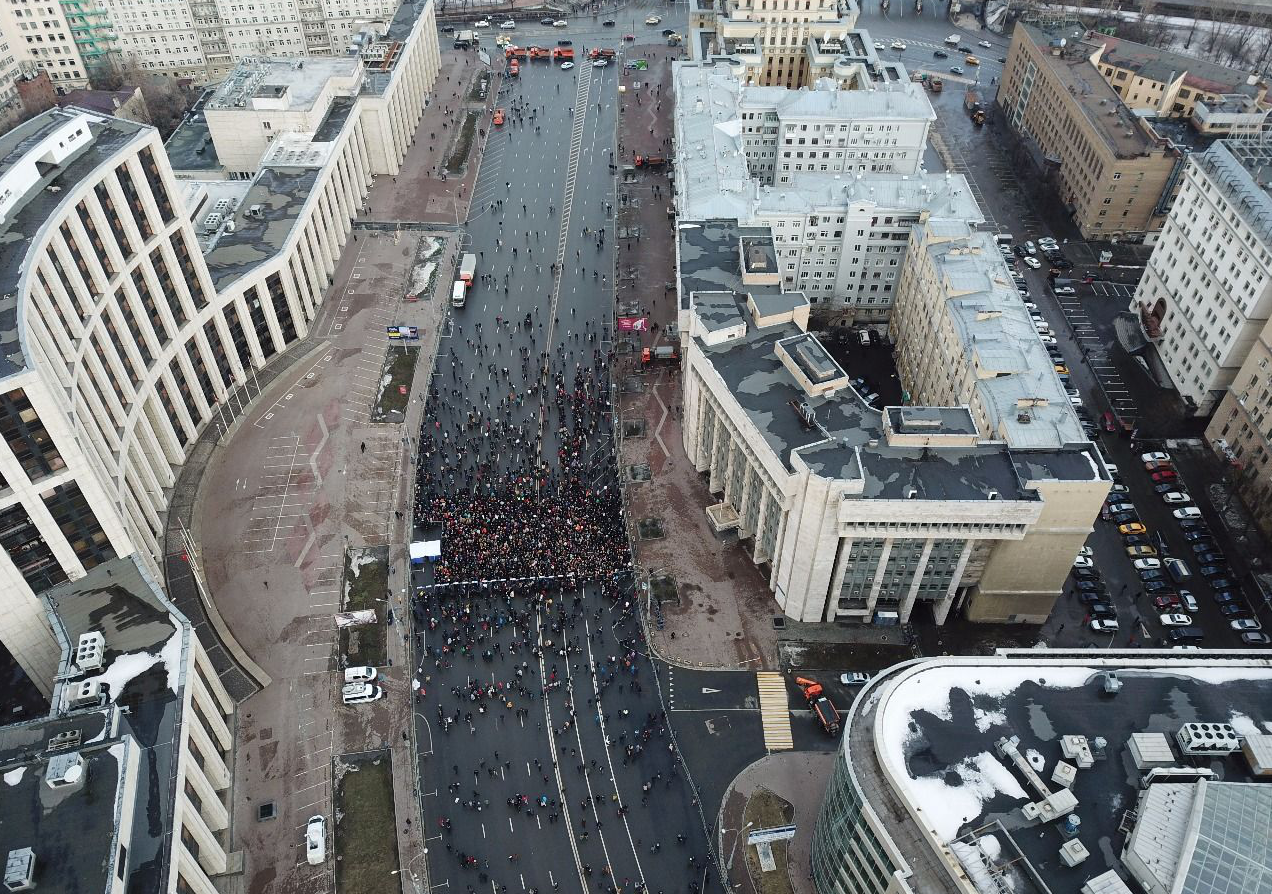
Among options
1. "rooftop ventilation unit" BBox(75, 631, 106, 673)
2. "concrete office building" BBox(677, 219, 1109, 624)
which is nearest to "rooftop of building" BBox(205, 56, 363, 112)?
"concrete office building" BBox(677, 219, 1109, 624)

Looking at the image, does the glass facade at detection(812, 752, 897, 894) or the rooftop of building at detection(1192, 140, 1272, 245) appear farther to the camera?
the rooftop of building at detection(1192, 140, 1272, 245)

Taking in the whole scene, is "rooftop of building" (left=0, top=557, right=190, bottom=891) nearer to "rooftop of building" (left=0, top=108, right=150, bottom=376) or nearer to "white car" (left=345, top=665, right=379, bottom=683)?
"white car" (left=345, top=665, right=379, bottom=683)

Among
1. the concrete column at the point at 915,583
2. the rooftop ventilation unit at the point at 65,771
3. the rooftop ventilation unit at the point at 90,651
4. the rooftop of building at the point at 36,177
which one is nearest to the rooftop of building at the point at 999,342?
the concrete column at the point at 915,583

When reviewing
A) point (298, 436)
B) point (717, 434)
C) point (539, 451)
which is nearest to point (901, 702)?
point (717, 434)

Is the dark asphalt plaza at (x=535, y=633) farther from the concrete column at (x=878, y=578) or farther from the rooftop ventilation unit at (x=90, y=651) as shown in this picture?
the rooftop ventilation unit at (x=90, y=651)

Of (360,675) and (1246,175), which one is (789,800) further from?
(1246,175)

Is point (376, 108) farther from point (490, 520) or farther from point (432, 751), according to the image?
point (432, 751)

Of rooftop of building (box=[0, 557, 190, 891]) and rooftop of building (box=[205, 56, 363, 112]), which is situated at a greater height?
rooftop of building (box=[205, 56, 363, 112])
